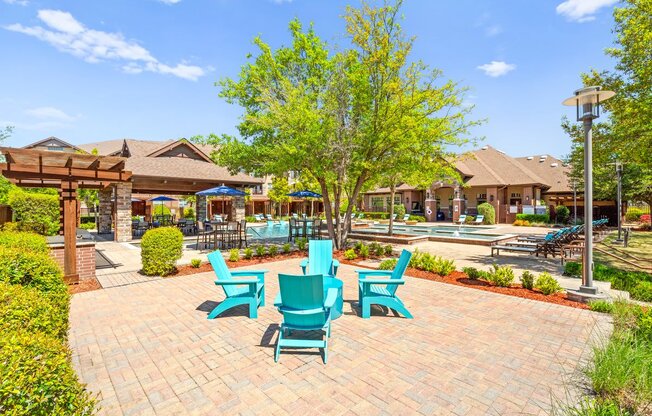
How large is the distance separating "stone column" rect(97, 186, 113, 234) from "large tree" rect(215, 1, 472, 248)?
1285 centimetres

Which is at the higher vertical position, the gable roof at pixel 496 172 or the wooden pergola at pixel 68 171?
the gable roof at pixel 496 172

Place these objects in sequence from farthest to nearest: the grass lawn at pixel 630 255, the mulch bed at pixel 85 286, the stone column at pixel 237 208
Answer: the stone column at pixel 237 208 < the grass lawn at pixel 630 255 < the mulch bed at pixel 85 286

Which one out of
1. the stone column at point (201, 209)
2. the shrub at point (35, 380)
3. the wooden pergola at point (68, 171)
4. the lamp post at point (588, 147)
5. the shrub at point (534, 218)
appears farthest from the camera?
the shrub at point (534, 218)

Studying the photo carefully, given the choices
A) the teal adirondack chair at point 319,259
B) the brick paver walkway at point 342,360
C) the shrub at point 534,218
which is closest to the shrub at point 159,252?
the brick paver walkway at point 342,360

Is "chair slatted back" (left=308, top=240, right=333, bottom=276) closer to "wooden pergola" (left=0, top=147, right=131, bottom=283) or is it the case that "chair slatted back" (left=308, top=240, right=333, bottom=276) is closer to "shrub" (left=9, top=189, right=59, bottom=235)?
"wooden pergola" (left=0, top=147, right=131, bottom=283)

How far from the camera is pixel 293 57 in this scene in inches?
535

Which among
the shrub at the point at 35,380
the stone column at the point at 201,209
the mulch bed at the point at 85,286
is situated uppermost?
the stone column at the point at 201,209

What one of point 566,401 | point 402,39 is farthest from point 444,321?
point 402,39

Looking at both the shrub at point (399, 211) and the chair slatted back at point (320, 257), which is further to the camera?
the shrub at point (399, 211)

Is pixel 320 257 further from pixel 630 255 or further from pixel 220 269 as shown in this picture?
pixel 630 255

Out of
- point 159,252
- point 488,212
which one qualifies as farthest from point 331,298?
point 488,212

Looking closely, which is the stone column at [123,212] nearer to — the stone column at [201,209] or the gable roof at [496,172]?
the stone column at [201,209]

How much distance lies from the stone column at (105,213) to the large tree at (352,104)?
12854mm

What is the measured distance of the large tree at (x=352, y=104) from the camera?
11.3 m
